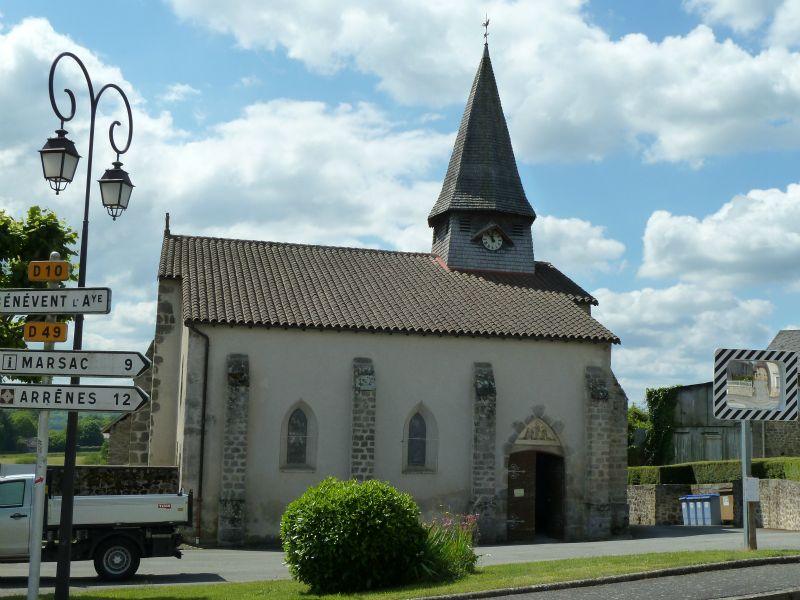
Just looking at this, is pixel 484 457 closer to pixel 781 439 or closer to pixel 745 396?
pixel 745 396

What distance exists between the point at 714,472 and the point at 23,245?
24.1m

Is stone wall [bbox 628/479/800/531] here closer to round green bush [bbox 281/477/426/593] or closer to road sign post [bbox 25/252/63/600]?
round green bush [bbox 281/477/426/593]

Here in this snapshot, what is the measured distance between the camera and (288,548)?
13898 millimetres

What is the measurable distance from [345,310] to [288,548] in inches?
501

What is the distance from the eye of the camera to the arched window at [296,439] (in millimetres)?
25031

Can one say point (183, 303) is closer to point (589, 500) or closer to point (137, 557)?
point (137, 557)

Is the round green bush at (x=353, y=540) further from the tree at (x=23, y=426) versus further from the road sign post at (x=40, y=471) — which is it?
the tree at (x=23, y=426)

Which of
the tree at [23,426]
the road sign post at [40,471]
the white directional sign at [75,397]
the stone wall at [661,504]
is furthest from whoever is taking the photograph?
the tree at [23,426]

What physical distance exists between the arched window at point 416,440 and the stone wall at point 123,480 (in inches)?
253

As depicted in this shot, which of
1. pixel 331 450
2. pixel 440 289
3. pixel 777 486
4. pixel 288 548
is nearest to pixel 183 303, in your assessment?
pixel 331 450

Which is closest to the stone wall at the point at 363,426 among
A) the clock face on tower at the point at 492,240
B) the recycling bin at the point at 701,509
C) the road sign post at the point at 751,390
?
the clock face on tower at the point at 492,240

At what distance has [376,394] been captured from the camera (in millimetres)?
25531

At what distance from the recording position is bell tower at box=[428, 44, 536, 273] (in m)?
31.1

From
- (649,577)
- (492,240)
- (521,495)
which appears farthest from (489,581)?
(492,240)
